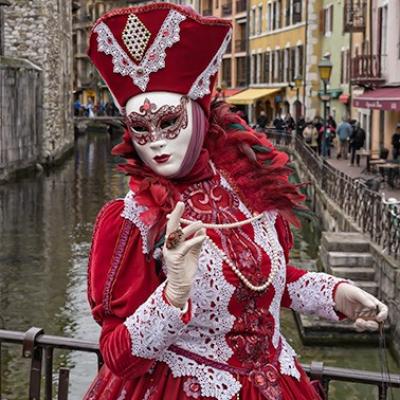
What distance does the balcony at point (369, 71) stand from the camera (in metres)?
25.8

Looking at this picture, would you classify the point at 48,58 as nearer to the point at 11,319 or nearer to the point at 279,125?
the point at 279,125

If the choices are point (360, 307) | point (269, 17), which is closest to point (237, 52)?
point (269, 17)

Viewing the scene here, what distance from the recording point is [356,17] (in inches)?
Answer: 1192

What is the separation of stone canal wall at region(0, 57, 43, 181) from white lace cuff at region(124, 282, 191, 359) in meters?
22.4

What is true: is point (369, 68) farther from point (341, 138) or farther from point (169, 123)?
point (169, 123)

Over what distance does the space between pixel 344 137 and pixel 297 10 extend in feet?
60.3

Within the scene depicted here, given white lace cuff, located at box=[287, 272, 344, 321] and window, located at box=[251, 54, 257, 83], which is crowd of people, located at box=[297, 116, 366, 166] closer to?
white lace cuff, located at box=[287, 272, 344, 321]

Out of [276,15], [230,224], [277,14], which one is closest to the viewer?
[230,224]

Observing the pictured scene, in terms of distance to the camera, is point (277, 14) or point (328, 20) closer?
point (328, 20)

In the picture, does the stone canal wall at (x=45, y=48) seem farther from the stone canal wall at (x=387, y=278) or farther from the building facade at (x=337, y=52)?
the stone canal wall at (x=387, y=278)

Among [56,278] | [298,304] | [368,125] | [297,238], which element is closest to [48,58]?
[368,125]

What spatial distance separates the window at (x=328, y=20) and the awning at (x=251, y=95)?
8612 mm

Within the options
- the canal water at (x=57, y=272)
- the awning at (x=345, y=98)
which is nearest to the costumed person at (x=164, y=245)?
the canal water at (x=57, y=272)

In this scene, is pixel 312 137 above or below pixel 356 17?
below
